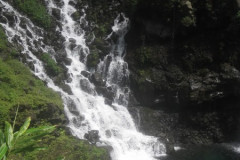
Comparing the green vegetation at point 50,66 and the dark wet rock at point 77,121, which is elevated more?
the green vegetation at point 50,66

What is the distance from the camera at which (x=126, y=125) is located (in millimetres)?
16875

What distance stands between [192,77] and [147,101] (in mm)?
3435

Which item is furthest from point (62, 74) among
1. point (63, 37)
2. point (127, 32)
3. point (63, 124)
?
point (127, 32)

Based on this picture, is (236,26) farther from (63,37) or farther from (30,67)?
(30,67)

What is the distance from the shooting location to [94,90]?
17.7 metres

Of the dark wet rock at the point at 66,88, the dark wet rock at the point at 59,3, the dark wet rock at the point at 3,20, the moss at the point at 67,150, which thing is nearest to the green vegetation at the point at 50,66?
the dark wet rock at the point at 66,88

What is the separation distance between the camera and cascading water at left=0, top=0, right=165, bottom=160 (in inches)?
571

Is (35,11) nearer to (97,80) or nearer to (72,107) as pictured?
(97,80)

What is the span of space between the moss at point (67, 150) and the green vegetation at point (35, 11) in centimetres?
981

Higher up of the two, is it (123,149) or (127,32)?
(127,32)

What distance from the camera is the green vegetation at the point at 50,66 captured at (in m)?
16.6

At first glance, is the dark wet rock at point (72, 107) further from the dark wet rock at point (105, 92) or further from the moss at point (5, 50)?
the moss at point (5, 50)

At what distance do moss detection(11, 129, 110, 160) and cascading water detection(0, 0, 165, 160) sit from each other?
1373 mm

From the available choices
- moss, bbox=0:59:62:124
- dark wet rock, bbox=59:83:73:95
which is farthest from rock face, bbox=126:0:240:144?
moss, bbox=0:59:62:124
